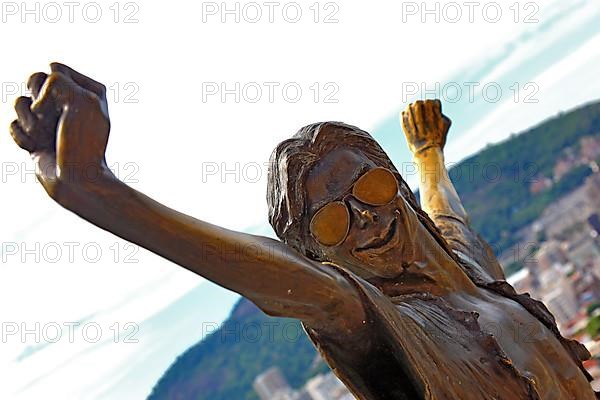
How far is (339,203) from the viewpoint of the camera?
148 centimetres

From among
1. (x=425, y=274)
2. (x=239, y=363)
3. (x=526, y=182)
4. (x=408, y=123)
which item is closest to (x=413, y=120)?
(x=408, y=123)

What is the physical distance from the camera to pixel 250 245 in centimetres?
120

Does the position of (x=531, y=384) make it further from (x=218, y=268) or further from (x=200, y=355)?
(x=200, y=355)

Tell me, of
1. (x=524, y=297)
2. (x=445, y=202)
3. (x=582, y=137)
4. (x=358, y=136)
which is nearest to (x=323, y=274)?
(x=358, y=136)

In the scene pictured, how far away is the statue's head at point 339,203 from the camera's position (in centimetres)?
150

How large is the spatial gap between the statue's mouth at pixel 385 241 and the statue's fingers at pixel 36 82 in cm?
73

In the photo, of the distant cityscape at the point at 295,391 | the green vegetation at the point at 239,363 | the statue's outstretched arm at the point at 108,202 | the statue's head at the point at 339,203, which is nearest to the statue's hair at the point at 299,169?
the statue's head at the point at 339,203

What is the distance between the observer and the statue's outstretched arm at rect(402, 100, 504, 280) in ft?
7.11

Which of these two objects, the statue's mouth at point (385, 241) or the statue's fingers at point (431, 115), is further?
the statue's fingers at point (431, 115)

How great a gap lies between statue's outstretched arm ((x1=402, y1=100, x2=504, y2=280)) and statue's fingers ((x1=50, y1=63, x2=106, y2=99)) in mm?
1265

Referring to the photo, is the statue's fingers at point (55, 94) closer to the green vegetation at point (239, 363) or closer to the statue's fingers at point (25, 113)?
the statue's fingers at point (25, 113)

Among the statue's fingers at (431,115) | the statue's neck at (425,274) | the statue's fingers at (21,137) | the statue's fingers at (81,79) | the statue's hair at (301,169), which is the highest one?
the statue's fingers at (81,79)

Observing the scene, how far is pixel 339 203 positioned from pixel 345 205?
0.02 metres

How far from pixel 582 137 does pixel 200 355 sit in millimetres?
28071
